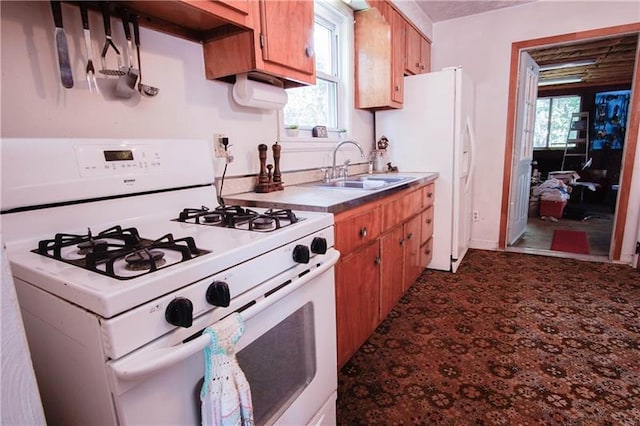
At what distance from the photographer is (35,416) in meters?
0.56

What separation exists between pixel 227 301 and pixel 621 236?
3709 mm

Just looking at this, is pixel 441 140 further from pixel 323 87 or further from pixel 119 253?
pixel 119 253

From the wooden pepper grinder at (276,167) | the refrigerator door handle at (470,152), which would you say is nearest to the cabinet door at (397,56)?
the refrigerator door handle at (470,152)

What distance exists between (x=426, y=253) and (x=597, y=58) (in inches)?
173

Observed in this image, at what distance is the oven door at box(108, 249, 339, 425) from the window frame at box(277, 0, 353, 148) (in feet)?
5.08

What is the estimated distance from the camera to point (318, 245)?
42.6 inches

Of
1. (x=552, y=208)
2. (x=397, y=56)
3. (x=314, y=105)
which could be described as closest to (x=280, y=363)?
(x=314, y=105)

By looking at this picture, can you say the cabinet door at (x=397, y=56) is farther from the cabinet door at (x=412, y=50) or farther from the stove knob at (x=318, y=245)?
the stove knob at (x=318, y=245)

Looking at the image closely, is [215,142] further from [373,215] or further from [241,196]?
[373,215]

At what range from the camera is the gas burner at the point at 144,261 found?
679 millimetres

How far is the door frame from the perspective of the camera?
2.87m

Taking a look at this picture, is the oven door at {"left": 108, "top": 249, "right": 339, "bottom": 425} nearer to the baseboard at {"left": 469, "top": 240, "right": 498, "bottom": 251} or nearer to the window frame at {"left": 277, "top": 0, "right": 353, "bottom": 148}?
the window frame at {"left": 277, "top": 0, "right": 353, "bottom": 148}

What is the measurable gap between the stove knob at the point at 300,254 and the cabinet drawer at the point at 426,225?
1790mm

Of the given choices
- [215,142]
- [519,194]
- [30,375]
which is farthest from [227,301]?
[519,194]
